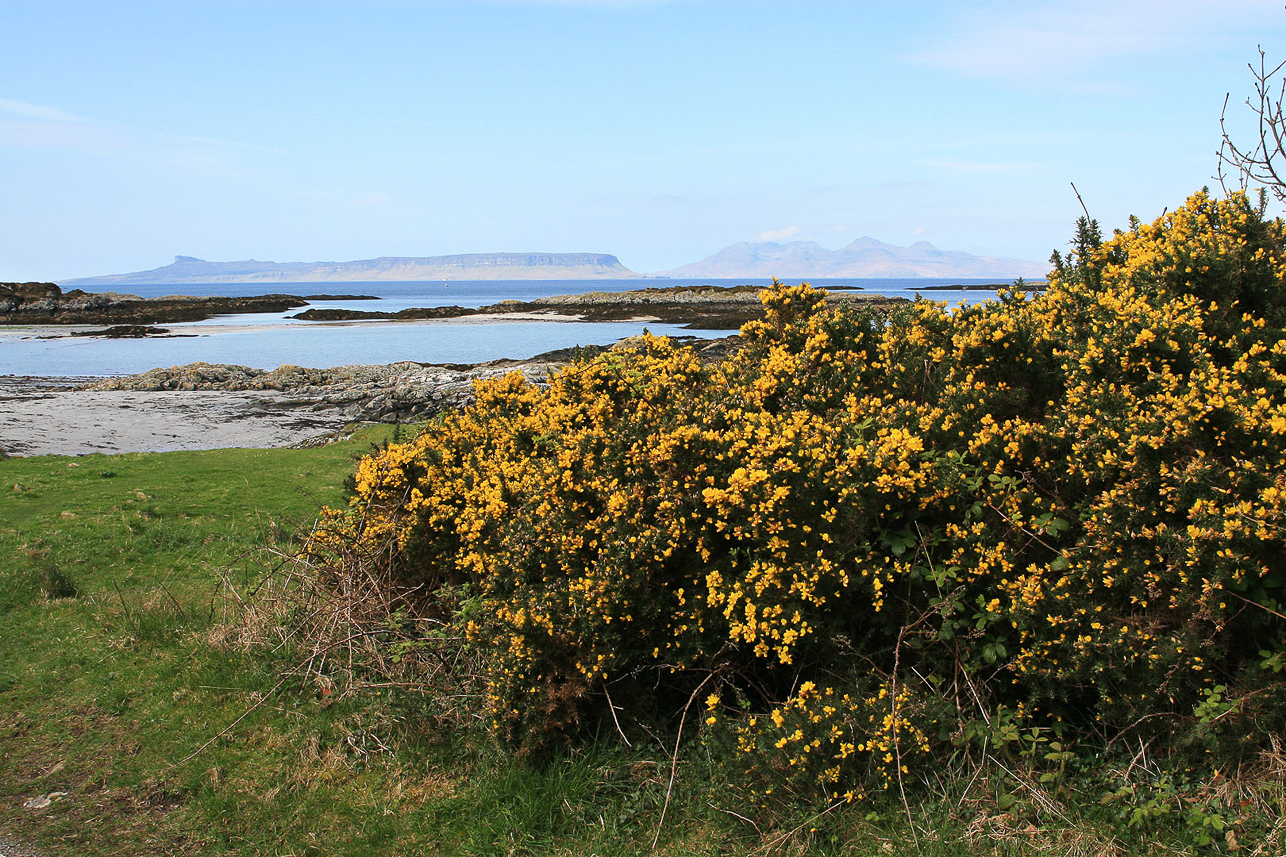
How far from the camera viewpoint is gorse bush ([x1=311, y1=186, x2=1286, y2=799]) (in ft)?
11.7

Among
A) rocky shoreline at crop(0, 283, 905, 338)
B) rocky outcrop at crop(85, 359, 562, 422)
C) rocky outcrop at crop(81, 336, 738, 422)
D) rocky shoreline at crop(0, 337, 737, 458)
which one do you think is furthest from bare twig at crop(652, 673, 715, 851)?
rocky shoreline at crop(0, 283, 905, 338)

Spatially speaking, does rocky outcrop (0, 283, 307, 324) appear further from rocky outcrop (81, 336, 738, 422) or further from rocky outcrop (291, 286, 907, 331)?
rocky outcrop (81, 336, 738, 422)

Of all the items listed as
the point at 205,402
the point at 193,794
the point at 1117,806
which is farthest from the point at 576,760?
the point at 205,402

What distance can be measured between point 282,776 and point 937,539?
430 centimetres

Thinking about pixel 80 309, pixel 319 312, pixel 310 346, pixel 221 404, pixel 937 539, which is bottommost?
pixel 221 404

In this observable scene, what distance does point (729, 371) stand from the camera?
612 centimetres

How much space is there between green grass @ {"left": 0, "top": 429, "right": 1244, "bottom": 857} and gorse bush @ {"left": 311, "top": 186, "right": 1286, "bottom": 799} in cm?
27

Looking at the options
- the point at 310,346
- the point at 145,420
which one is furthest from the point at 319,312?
the point at 145,420

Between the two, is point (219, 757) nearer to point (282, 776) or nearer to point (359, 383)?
point (282, 776)

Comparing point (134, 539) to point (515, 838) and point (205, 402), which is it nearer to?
point (515, 838)

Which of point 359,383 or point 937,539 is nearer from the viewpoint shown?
point 937,539

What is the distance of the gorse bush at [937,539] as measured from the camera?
140 inches

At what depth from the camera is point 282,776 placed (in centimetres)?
521

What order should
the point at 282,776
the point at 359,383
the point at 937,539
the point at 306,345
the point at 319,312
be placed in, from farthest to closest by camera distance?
1. the point at 319,312
2. the point at 306,345
3. the point at 359,383
4. the point at 282,776
5. the point at 937,539
